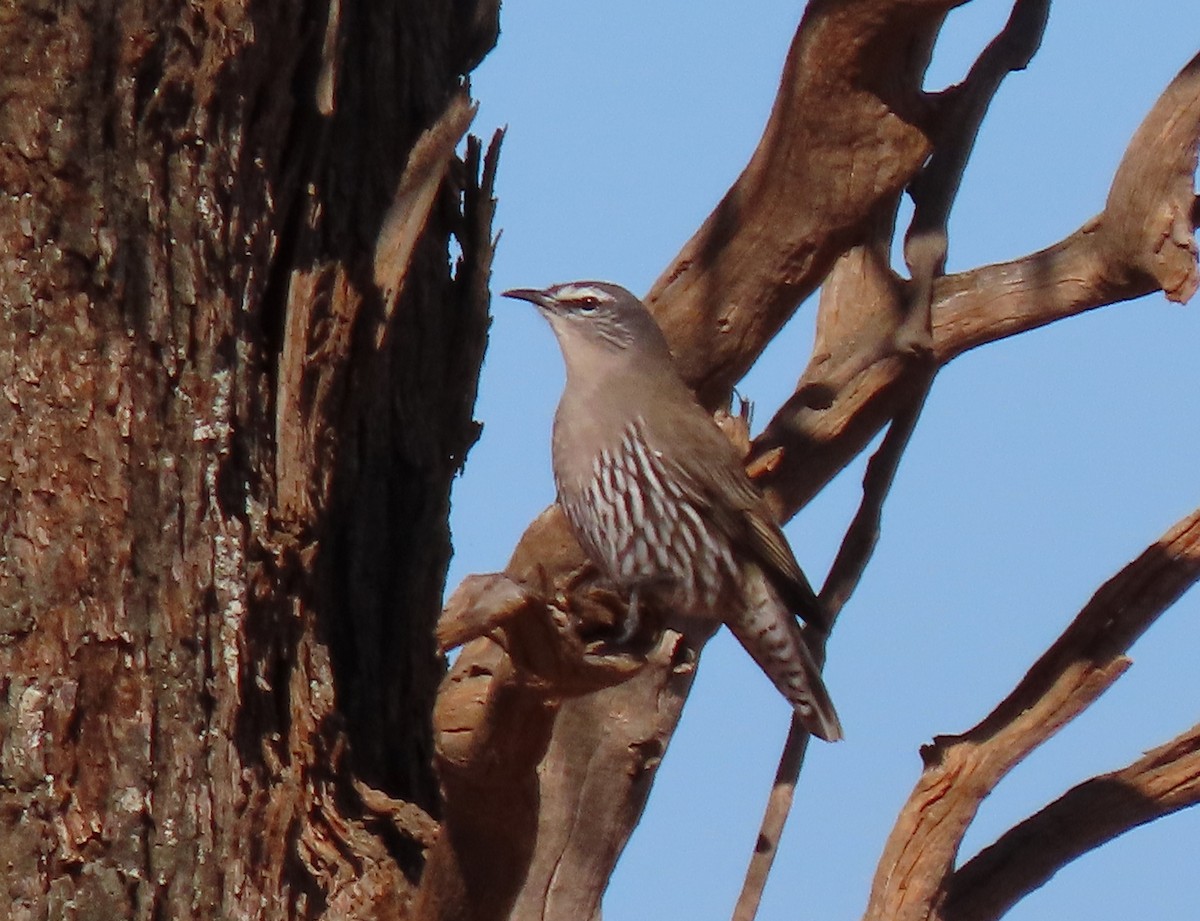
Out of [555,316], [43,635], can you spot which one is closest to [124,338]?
[43,635]

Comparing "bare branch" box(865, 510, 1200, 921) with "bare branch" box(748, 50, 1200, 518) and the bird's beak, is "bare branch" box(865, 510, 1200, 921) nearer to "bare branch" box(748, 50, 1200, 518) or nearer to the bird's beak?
"bare branch" box(748, 50, 1200, 518)

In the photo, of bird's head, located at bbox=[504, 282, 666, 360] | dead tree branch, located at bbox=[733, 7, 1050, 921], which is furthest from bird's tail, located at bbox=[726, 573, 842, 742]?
bird's head, located at bbox=[504, 282, 666, 360]

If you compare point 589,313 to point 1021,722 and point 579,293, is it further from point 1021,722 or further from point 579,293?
point 1021,722

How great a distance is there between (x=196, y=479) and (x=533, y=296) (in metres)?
2.70

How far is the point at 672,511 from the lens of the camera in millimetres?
5277

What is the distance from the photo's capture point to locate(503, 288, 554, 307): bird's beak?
5.43m

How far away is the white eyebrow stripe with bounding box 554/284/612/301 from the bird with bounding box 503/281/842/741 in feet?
0.03

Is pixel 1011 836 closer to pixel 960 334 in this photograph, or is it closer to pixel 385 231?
pixel 960 334

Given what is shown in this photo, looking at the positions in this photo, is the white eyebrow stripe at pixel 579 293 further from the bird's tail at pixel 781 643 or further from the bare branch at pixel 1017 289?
the bird's tail at pixel 781 643

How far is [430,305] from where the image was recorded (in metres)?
3.87

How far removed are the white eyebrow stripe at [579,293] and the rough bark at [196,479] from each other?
73.0 inches

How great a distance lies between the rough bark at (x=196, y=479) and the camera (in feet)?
8.88

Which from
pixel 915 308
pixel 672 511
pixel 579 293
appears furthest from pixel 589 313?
pixel 915 308

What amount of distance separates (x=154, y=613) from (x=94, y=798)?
0.31m
